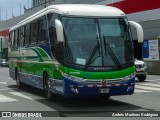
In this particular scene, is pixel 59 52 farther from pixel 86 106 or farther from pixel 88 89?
pixel 86 106

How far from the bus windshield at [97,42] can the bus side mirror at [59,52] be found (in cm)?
21

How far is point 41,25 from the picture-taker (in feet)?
50.0

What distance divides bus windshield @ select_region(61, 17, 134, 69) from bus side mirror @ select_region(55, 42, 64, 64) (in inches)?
8.2

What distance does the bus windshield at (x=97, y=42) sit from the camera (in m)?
12.1

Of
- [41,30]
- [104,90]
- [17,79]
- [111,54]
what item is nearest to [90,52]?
[111,54]

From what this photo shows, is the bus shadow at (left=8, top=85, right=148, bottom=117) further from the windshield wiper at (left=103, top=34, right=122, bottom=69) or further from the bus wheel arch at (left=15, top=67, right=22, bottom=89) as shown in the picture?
the bus wheel arch at (left=15, top=67, right=22, bottom=89)

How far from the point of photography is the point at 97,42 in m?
12.3

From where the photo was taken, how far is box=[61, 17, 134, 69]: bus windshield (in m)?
12.1

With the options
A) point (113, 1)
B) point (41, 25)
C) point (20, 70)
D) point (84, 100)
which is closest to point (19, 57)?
point (20, 70)

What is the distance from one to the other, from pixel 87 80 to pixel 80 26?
1.74 metres

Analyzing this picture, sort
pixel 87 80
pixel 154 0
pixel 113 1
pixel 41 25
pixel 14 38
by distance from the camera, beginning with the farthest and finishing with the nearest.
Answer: pixel 113 1 → pixel 154 0 → pixel 14 38 → pixel 41 25 → pixel 87 80

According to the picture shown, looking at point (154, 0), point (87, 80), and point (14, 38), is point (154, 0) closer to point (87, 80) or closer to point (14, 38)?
point (14, 38)

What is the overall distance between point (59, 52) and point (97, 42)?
121 centimetres

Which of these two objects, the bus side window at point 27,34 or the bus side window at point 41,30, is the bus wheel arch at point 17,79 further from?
the bus side window at point 41,30
